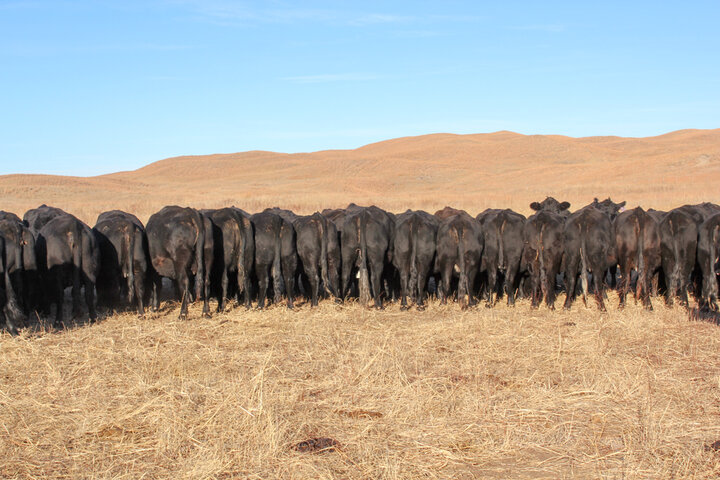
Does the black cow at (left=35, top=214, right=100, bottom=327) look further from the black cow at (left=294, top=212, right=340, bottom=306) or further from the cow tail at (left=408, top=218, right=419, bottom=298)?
the cow tail at (left=408, top=218, right=419, bottom=298)

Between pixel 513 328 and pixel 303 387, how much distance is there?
3828 millimetres

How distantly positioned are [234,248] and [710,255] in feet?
25.7

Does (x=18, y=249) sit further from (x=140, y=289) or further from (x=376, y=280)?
(x=376, y=280)

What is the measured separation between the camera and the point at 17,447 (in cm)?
529

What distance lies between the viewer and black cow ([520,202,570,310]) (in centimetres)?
1105

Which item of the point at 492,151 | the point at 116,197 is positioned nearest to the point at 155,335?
the point at 116,197

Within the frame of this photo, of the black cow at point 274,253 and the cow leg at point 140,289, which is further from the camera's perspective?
the black cow at point 274,253

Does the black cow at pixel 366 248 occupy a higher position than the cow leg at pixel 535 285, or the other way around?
the black cow at pixel 366 248

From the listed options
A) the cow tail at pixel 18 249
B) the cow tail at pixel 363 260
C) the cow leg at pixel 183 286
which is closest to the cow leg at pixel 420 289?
the cow tail at pixel 363 260

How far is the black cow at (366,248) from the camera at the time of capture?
37.1 ft

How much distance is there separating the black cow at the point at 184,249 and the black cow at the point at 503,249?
4.89 meters

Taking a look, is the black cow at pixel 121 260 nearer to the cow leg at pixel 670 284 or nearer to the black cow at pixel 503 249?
the black cow at pixel 503 249

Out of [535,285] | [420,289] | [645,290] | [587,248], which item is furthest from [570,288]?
[420,289]

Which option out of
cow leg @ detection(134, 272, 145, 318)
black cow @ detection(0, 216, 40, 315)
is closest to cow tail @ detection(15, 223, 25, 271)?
black cow @ detection(0, 216, 40, 315)
